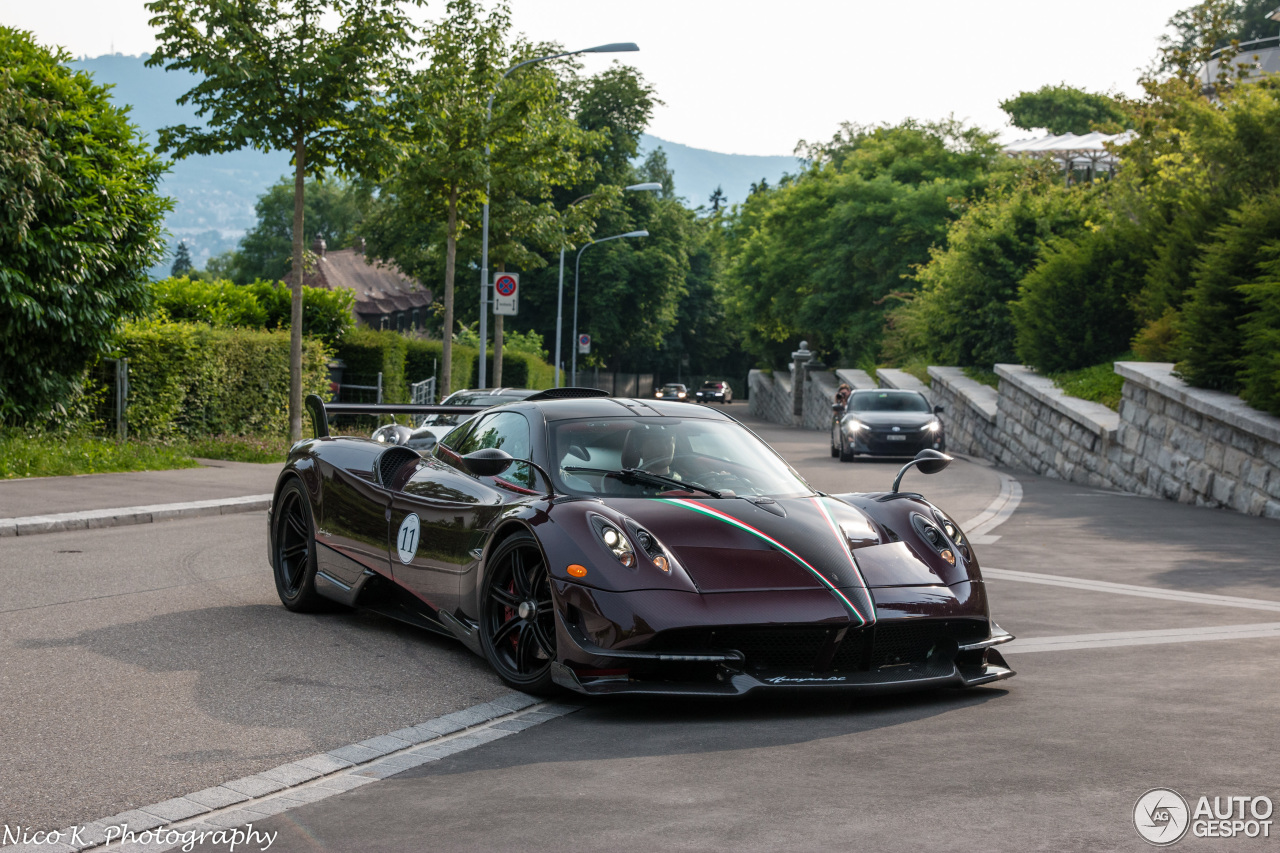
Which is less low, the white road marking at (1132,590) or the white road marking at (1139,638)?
the white road marking at (1139,638)

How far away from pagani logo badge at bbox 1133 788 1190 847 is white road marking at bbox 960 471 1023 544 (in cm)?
814

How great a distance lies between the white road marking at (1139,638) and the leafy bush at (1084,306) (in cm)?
1882

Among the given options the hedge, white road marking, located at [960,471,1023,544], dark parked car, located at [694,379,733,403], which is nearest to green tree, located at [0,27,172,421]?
the hedge

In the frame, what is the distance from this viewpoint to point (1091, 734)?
16.4 ft

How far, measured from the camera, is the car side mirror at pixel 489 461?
20.5 ft

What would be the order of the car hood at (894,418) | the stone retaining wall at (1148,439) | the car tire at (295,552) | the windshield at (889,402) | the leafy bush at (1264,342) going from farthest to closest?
the windshield at (889,402) → the car hood at (894,418) → the stone retaining wall at (1148,439) → the leafy bush at (1264,342) → the car tire at (295,552)

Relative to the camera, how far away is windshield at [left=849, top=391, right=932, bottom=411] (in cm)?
2741

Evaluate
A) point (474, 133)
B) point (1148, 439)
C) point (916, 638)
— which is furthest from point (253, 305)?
point (916, 638)

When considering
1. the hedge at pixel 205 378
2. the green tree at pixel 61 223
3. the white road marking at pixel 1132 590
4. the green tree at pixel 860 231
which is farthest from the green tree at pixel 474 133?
the green tree at pixel 860 231

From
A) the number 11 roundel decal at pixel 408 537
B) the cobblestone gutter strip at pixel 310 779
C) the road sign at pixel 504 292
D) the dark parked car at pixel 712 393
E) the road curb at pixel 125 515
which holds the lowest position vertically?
the dark parked car at pixel 712 393

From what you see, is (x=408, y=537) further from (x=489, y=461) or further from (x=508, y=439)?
(x=489, y=461)

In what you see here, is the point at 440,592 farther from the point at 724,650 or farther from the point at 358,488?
the point at 724,650

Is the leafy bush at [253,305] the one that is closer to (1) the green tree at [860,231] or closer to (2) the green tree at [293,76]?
(2) the green tree at [293,76]

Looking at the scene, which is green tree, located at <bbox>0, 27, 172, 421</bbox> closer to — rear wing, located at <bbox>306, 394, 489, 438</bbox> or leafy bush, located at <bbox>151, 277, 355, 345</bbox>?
leafy bush, located at <bbox>151, 277, 355, 345</bbox>
